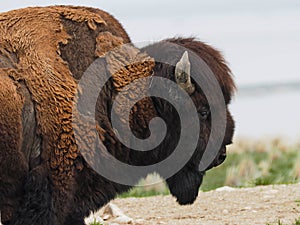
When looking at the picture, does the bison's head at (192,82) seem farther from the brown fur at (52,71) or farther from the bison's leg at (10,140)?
the bison's leg at (10,140)

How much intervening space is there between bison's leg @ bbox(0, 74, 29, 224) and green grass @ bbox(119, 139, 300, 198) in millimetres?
3658

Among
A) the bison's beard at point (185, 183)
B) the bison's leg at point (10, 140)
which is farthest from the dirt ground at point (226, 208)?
the bison's leg at point (10, 140)

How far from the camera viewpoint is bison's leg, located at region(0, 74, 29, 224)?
5.75 meters

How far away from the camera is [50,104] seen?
5.89 m

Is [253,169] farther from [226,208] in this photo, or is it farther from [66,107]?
[66,107]

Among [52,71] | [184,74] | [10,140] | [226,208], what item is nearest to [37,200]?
[10,140]

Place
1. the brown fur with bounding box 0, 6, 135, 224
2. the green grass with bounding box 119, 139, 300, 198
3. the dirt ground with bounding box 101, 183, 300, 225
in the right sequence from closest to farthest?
1. the brown fur with bounding box 0, 6, 135, 224
2. the dirt ground with bounding box 101, 183, 300, 225
3. the green grass with bounding box 119, 139, 300, 198

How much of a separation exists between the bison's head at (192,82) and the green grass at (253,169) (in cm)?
295

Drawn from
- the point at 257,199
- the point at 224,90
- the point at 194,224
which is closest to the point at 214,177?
the point at 257,199

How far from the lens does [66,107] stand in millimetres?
5930

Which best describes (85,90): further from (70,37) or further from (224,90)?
(224,90)

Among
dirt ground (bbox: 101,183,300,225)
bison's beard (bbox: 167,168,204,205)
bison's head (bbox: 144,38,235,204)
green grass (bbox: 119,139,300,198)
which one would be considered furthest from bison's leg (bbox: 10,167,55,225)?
green grass (bbox: 119,139,300,198)

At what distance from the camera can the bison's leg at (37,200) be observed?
5.83 metres

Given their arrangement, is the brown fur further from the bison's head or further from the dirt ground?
the dirt ground
